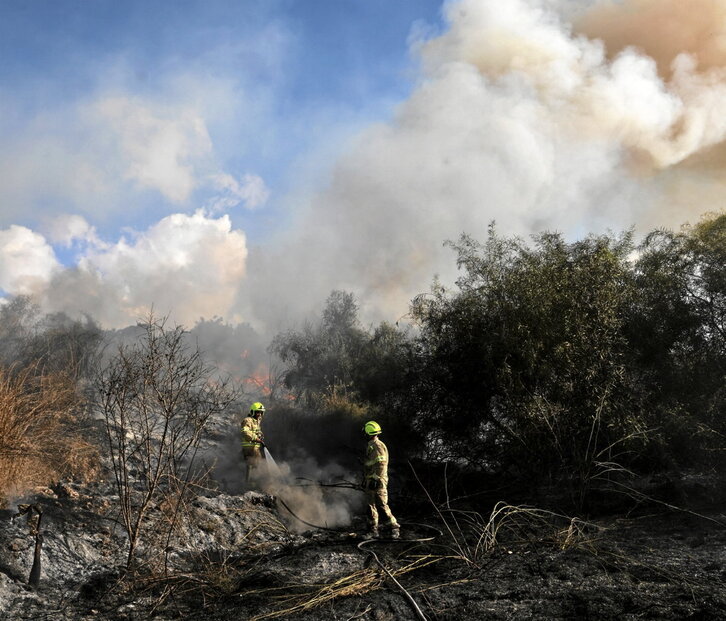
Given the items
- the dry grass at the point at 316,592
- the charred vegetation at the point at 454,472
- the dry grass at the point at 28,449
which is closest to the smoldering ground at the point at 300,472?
the charred vegetation at the point at 454,472

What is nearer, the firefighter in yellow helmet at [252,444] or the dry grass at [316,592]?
the dry grass at [316,592]

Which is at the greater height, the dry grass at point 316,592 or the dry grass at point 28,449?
the dry grass at point 28,449

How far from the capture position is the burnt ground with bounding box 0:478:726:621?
16.7ft

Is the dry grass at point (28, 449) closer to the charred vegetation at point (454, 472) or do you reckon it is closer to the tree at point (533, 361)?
the charred vegetation at point (454, 472)

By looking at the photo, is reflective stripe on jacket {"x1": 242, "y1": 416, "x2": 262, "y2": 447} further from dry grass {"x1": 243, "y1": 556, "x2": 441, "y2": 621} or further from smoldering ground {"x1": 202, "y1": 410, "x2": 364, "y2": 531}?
dry grass {"x1": 243, "y1": 556, "x2": 441, "y2": 621}

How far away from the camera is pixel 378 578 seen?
18.9 feet

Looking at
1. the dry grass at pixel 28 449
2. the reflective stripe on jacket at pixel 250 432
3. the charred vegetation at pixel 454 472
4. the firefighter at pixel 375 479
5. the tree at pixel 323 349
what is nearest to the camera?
the charred vegetation at pixel 454 472

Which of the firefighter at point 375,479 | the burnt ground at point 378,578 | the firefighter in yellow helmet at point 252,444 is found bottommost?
the burnt ground at point 378,578

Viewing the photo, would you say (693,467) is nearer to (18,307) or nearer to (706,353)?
(706,353)

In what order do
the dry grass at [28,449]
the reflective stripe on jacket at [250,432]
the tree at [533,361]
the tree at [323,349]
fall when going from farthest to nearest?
the tree at [323,349] < the reflective stripe on jacket at [250,432] < the tree at [533,361] < the dry grass at [28,449]

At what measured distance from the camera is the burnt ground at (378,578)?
5.10 m

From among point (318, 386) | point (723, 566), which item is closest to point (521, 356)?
point (723, 566)

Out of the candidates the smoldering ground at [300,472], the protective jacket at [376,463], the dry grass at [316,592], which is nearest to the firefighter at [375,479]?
the protective jacket at [376,463]

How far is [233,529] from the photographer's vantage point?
8797mm
